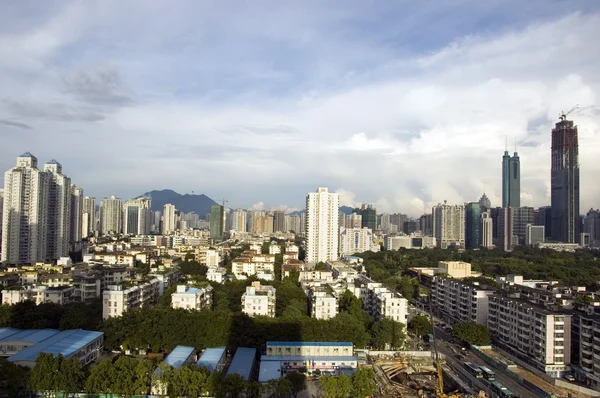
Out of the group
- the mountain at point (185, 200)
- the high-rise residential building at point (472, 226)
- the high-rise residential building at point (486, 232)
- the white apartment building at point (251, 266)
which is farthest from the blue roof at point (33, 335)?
the mountain at point (185, 200)

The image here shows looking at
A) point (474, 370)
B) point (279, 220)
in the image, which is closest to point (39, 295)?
point (474, 370)

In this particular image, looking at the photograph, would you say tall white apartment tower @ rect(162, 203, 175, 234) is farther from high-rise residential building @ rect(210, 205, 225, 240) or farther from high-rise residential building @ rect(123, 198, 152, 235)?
high-rise residential building @ rect(210, 205, 225, 240)

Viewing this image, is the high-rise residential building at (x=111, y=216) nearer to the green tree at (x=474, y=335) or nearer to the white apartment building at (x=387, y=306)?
the white apartment building at (x=387, y=306)

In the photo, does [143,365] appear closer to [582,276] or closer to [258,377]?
[258,377]

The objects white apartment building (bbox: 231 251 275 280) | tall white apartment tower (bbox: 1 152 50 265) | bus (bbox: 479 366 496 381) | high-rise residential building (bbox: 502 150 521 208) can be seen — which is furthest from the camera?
high-rise residential building (bbox: 502 150 521 208)

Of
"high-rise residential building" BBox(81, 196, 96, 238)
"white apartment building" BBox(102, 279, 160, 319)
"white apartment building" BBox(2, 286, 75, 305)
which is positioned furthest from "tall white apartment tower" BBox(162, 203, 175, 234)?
"white apartment building" BBox(102, 279, 160, 319)

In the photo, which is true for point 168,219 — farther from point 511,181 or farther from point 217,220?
point 511,181
